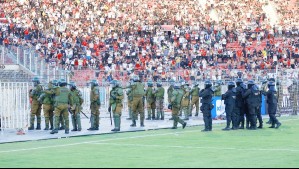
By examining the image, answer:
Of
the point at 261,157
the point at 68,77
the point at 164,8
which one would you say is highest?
the point at 164,8

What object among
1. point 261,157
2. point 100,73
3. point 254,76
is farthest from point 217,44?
point 261,157

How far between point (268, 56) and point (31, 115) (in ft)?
87.5

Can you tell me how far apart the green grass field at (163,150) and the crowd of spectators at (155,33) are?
2118 cm

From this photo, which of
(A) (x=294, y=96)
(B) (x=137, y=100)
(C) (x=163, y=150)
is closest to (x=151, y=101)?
(B) (x=137, y=100)

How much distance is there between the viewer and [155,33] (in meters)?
52.3

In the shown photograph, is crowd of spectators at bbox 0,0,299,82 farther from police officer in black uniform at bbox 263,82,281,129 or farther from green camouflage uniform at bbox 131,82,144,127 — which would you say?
police officer in black uniform at bbox 263,82,281,129

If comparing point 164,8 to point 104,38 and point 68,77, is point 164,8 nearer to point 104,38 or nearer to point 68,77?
point 104,38

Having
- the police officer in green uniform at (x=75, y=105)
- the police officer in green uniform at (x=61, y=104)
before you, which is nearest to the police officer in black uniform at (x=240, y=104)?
the police officer in green uniform at (x=75, y=105)

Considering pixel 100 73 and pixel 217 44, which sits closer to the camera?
pixel 100 73

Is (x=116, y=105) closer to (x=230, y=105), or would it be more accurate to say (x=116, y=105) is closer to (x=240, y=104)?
(x=230, y=105)

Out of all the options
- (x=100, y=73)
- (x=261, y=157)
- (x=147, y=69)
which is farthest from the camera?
(x=147, y=69)

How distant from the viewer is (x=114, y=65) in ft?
153

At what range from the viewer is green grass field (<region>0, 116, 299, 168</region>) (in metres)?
16.1

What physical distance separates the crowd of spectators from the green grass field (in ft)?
69.5
